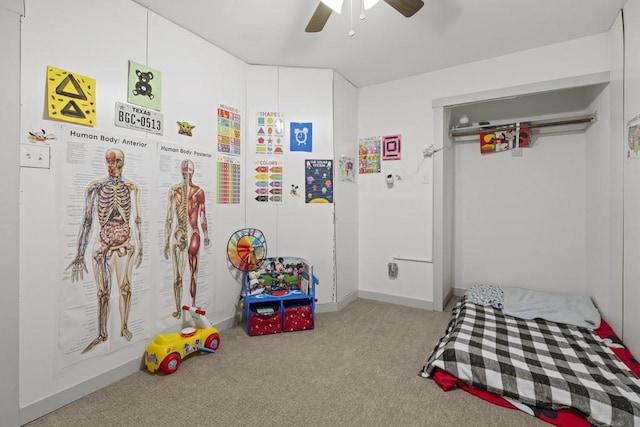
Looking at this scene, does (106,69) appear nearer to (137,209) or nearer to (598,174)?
(137,209)

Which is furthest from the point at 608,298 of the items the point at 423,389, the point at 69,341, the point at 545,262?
the point at 69,341

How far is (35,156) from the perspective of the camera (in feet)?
5.08

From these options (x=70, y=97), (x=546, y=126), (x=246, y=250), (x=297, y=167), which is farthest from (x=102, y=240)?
(x=546, y=126)

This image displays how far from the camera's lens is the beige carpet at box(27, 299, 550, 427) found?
61.1 inches

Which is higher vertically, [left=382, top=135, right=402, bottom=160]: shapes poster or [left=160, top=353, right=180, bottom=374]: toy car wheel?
[left=382, top=135, right=402, bottom=160]: shapes poster

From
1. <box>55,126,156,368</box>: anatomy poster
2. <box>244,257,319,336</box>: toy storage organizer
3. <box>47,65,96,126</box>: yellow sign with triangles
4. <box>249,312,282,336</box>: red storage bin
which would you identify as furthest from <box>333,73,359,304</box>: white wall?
<box>47,65,96,126</box>: yellow sign with triangles

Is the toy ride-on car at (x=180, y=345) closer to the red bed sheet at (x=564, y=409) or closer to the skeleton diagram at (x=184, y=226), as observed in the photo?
the skeleton diagram at (x=184, y=226)

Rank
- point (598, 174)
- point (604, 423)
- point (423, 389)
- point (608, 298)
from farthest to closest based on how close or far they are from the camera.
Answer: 1. point (598, 174)
2. point (608, 298)
3. point (423, 389)
4. point (604, 423)

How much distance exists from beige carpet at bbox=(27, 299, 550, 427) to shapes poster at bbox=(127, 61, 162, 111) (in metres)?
1.86

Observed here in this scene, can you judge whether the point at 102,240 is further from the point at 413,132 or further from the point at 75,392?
the point at 413,132

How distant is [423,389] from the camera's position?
70.9 inches

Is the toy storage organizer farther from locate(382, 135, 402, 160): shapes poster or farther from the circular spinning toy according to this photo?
locate(382, 135, 402, 160): shapes poster

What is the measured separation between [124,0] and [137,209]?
1363 mm

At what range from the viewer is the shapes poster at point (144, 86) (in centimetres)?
196
